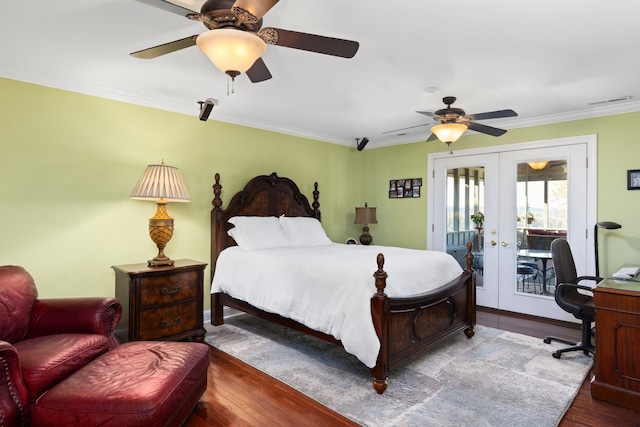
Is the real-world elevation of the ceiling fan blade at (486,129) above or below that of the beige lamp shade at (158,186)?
above

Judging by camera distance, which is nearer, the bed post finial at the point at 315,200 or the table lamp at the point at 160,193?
the table lamp at the point at 160,193

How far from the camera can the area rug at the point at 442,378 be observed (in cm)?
231

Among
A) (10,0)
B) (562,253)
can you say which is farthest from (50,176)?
(562,253)

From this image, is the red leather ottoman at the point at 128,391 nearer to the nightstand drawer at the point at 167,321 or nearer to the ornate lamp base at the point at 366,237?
the nightstand drawer at the point at 167,321

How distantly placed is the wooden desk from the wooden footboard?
110cm

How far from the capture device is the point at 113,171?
11.7 ft

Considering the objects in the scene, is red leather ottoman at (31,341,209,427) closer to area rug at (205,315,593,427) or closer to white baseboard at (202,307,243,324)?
area rug at (205,315,593,427)

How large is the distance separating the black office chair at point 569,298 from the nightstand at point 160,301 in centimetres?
329

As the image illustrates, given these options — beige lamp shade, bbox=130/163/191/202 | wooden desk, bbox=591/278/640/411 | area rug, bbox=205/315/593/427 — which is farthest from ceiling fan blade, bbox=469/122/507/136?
beige lamp shade, bbox=130/163/191/202

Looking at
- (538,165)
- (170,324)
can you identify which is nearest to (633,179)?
(538,165)

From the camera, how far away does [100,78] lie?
3.22 metres

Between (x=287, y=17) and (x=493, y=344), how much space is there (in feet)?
11.0

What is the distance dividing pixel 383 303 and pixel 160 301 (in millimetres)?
2011

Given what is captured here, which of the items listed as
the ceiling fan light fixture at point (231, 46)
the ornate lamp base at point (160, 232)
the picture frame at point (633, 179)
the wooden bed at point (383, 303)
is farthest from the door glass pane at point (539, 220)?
the ornate lamp base at point (160, 232)
